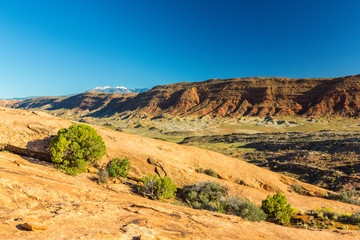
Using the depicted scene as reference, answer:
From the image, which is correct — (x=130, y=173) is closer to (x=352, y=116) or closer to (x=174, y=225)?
(x=174, y=225)

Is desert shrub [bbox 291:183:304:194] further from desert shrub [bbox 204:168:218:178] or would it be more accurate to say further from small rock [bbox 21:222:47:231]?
small rock [bbox 21:222:47:231]

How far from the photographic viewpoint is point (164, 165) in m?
14.2

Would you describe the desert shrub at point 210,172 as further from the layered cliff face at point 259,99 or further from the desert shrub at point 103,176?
the layered cliff face at point 259,99

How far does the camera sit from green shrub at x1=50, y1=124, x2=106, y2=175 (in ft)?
37.0

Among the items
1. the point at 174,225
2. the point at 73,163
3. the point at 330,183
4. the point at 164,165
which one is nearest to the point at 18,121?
the point at 73,163

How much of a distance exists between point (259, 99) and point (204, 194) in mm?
108191

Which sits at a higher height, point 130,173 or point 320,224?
point 130,173

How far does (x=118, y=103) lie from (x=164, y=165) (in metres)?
158

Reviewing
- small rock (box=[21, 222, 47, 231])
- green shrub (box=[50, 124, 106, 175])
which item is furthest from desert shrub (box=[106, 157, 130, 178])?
small rock (box=[21, 222, 47, 231])

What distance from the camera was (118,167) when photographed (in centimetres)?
1243

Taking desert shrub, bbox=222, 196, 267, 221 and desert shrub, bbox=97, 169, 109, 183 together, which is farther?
desert shrub, bbox=97, 169, 109, 183

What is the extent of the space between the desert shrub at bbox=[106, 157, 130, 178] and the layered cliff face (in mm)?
100602

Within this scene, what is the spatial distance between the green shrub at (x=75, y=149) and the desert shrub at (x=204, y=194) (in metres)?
6.69

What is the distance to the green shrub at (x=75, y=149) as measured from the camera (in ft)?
37.0
